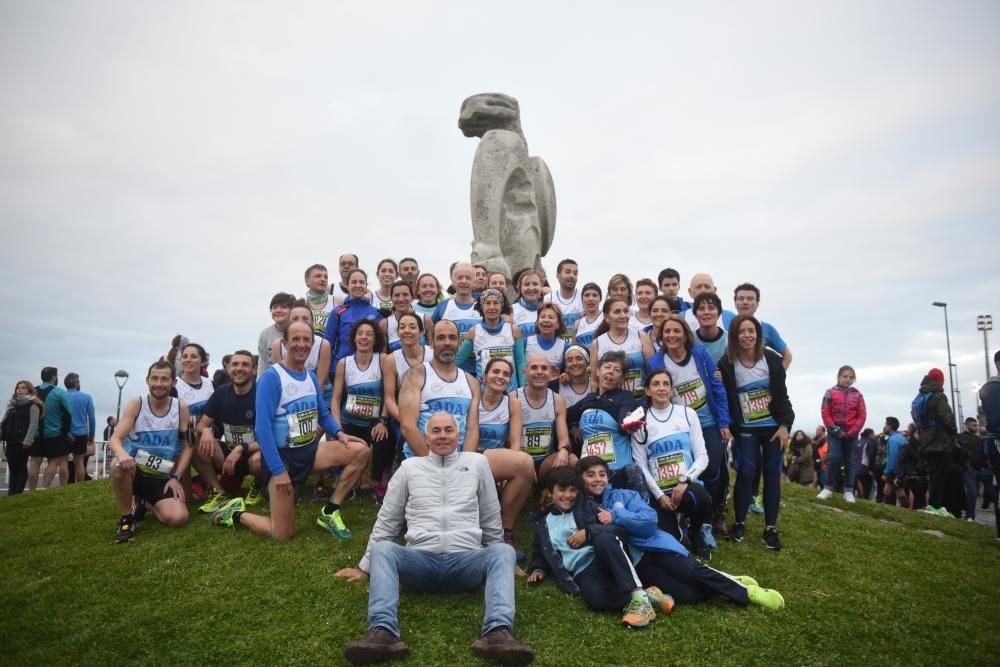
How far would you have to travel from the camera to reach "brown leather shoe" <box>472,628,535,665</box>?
12.0 ft

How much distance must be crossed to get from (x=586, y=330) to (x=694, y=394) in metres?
1.87

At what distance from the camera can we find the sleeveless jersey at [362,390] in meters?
6.62

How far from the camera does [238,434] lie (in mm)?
6746

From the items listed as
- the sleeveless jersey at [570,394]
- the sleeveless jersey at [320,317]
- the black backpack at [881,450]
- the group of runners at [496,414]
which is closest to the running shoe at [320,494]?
the group of runners at [496,414]

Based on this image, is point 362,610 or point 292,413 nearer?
point 362,610

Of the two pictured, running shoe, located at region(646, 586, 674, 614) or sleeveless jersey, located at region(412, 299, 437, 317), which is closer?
running shoe, located at region(646, 586, 674, 614)

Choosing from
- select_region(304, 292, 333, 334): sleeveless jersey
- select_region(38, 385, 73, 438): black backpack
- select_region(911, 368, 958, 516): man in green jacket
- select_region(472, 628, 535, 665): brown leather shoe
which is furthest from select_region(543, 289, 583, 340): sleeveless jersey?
select_region(38, 385, 73, 438): black backpack

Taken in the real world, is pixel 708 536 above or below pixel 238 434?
below

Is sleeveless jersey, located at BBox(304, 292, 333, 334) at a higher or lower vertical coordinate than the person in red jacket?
higher

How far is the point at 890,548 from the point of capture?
653cm

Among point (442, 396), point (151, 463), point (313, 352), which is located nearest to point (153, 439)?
point (151, 463)

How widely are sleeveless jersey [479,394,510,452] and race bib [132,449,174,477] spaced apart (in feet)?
11.1

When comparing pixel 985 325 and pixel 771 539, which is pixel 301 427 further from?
pixel 985 325

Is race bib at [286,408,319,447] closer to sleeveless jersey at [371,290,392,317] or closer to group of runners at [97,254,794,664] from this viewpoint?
group of runners at [97,254,794,664]
